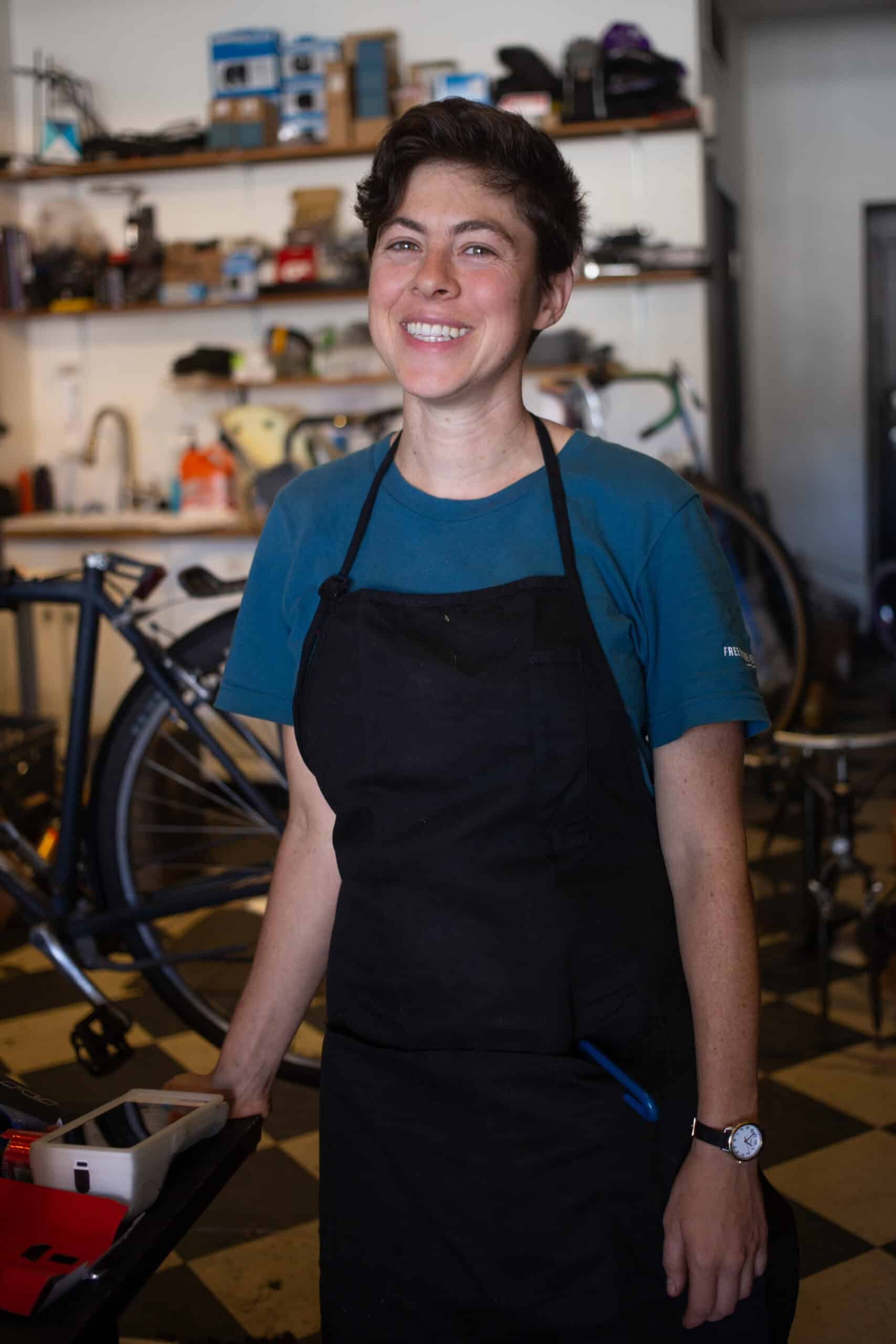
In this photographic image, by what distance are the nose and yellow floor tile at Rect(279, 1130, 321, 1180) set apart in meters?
1.61

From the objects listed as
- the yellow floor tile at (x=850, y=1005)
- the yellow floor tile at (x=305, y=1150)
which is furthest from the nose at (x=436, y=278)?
the yellow floor tile at (x=850, y=1005)

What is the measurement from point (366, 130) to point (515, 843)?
462cm

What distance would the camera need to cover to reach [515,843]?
1.17 m

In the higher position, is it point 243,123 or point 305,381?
point 243,123

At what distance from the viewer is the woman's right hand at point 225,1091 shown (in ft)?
4.25

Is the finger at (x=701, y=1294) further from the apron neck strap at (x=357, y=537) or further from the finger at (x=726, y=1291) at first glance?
the apron neck strap at (x=357, y=537)

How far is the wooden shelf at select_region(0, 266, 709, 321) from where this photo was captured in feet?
16.3

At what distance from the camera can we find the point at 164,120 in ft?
18.4

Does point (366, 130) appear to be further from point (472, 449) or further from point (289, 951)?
point (289, 951)

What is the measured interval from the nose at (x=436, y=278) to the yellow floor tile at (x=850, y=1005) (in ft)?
6.96

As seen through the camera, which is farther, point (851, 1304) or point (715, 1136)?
point (851, 1304)

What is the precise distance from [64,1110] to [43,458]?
499 cm

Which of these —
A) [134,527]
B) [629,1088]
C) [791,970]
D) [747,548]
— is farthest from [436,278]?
[747,548]

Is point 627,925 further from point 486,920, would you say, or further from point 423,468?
point 423,468
